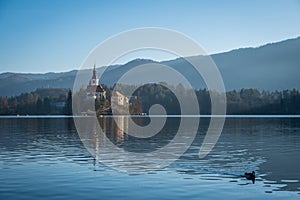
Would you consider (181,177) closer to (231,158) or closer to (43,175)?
(43,175)

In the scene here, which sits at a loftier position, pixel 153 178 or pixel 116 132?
pixel 116 132

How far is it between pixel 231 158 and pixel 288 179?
10.6m

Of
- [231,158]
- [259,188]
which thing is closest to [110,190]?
[259,188]

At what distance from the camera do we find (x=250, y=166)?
104 feet

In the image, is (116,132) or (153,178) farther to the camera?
(116,132)

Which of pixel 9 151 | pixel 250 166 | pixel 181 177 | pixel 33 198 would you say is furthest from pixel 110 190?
pixel 9 151

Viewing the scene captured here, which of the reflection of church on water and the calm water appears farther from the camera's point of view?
the reflection of church on water

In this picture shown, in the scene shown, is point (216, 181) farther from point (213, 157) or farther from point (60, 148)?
point (60, 148)

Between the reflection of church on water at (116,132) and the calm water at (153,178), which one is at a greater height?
the reflection of church on water at (116,132)

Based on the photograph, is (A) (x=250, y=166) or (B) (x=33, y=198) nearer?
(B) (x=33, y=198)

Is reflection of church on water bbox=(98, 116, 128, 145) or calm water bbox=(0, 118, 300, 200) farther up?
reflection of church on water bbox=(98, 116, 128, 145)

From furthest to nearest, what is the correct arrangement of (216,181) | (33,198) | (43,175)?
1. (43,175)
2. (216,181)
3. (33,198)

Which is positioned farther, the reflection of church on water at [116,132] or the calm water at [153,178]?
the reflection of church on water at [116,132]

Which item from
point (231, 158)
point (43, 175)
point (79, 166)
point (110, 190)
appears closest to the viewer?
point (110, 190)
